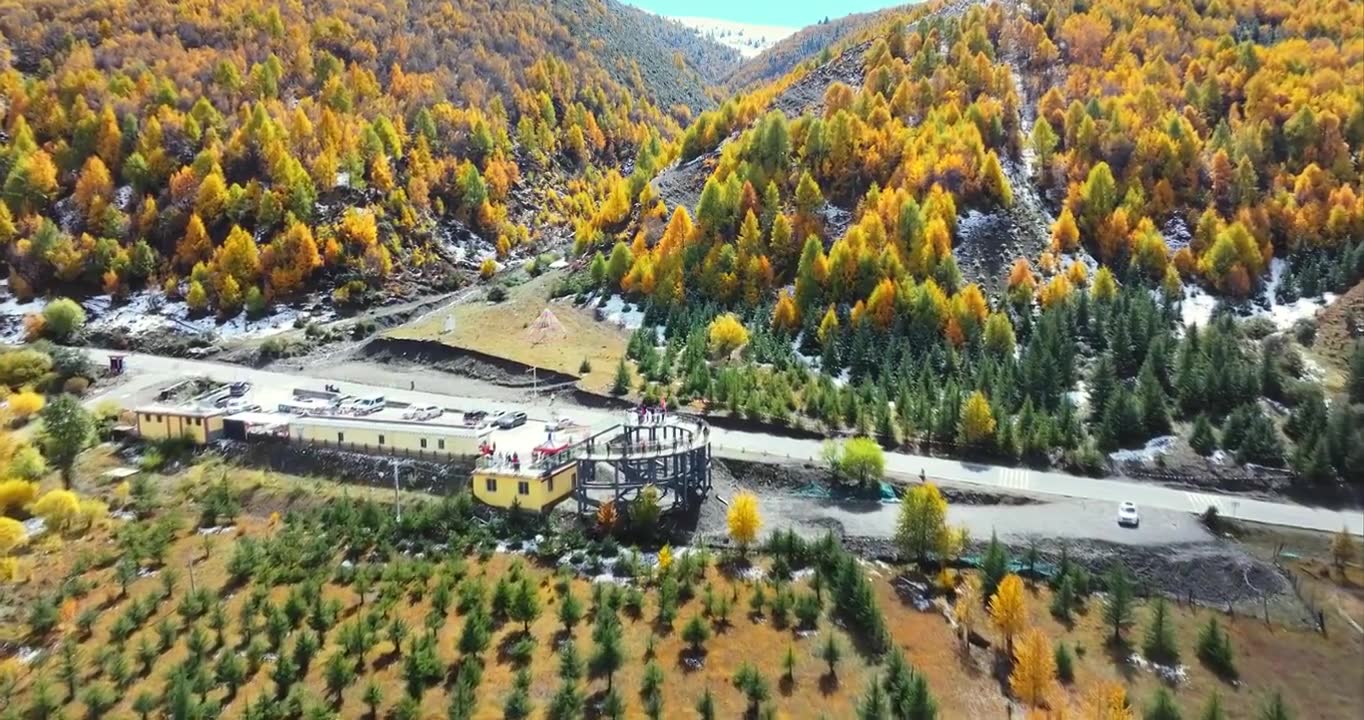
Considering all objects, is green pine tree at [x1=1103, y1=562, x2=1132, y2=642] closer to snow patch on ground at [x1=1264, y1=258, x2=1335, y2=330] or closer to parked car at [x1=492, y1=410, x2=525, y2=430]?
parked car at [x1=492, y1=410, x2=525, y2=430]

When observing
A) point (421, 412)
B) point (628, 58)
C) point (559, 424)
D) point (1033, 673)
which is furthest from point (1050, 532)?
point (628, 58)

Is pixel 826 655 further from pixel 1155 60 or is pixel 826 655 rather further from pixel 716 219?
pixel 1155 60

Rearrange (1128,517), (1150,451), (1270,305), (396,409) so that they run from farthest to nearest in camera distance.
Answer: (1270,305)
(396,409)
(1150,451)
(1128,517)

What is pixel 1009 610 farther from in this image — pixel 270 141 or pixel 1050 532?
pixel 270 141

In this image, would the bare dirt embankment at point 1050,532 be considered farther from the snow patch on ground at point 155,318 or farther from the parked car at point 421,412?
the snow patch on ground at point 155,318

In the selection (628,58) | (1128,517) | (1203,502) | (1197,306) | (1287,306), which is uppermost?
(628,58)
